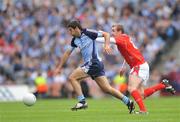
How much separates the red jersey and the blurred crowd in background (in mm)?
13854

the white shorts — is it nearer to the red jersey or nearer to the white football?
the red jersey

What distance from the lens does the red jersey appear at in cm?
1662

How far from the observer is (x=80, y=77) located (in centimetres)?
1822

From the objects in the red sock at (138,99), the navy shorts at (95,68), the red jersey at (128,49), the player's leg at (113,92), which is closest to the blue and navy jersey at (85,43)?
the navy shorts at (95,68)

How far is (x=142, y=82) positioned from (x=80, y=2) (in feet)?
60.0

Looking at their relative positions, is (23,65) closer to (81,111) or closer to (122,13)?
(122,13)

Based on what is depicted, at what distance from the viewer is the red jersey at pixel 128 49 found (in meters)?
16.6

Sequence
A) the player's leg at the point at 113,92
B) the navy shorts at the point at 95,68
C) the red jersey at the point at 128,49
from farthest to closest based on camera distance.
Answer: the navy shorts at the point at 95,68
the player's leg at the point at 113,92
the red jersey at the point at 128,49

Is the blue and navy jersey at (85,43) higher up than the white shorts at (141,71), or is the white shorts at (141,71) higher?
the blue and navy jersey at (85,43)

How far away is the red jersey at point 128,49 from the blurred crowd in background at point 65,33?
13.9m

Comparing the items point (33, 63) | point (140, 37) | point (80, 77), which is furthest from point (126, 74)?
point (80, 77)

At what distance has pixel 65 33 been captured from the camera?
33.4 metres

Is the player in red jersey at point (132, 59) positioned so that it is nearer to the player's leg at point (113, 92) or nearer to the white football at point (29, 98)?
the player's leg at point (113, 92)

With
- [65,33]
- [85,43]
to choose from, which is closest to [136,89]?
[85,43]
